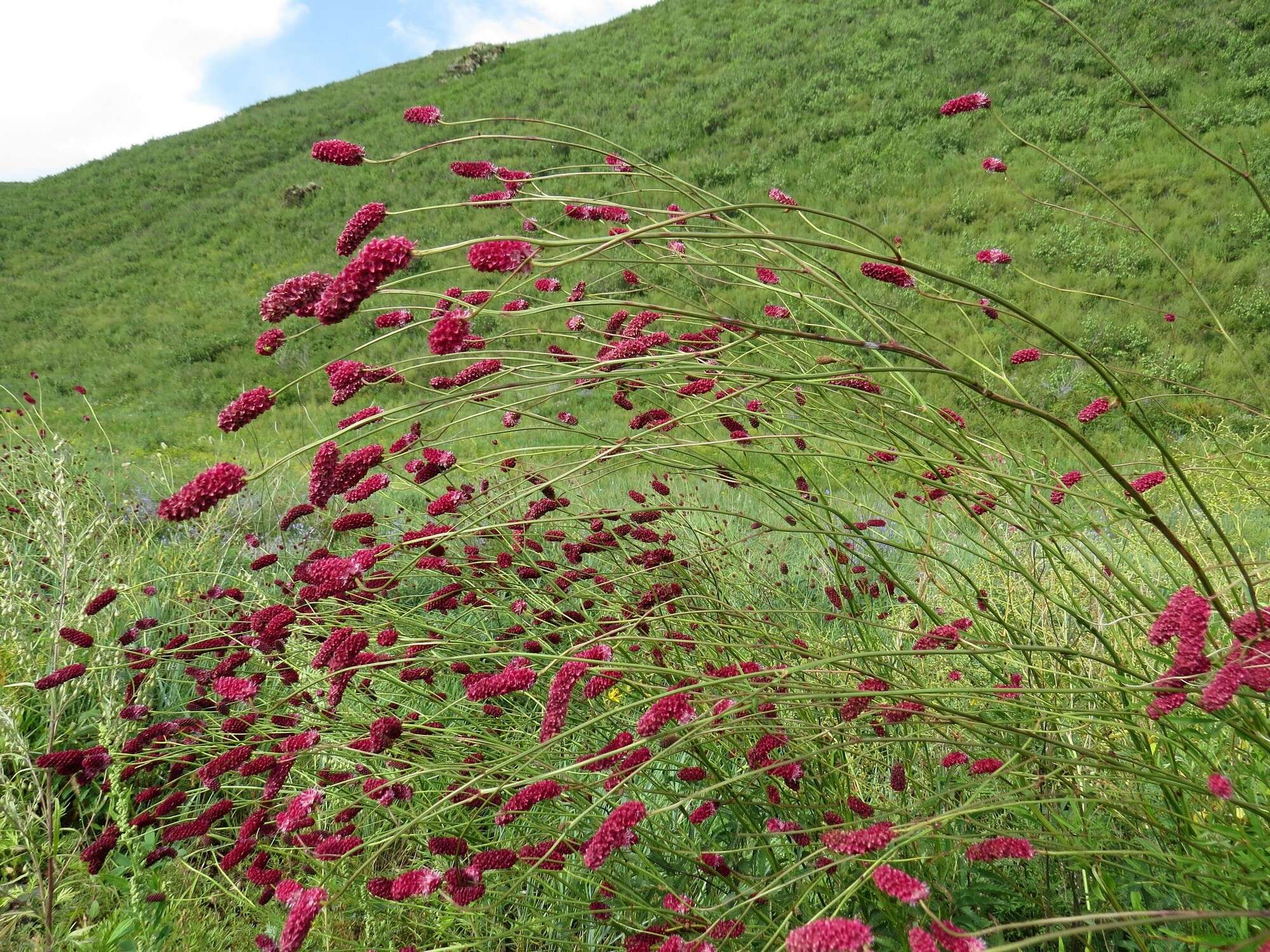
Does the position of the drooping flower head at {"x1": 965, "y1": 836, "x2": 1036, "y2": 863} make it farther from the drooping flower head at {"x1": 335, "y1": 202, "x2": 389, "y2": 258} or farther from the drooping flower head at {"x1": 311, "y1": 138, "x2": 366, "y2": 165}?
the drooping flower head at {"x1": 311, "y1": 138, "x2": 366, "y2": 165}

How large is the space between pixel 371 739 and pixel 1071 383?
809 cm

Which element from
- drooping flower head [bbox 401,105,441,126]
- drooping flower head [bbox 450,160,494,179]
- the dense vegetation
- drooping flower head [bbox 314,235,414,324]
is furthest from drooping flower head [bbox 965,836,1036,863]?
drooping flower head [bbox 401,105,441,126]

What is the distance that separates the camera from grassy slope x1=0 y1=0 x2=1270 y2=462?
383 inches

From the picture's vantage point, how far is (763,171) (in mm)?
14898

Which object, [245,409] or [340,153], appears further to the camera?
[340,153]

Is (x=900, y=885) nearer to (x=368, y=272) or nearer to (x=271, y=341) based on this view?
(x=368, y=272)

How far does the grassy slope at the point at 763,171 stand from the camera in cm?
972

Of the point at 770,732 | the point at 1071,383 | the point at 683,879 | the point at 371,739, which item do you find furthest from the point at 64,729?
the point at 1071,383

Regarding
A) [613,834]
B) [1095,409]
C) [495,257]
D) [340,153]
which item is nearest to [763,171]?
[1095,409]

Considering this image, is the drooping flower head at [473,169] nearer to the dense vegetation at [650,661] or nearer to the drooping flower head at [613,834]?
the dense vegetation at [650,661]

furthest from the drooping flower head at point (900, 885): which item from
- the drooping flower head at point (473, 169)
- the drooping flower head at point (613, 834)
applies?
the drooping flower head at point (473, 169)

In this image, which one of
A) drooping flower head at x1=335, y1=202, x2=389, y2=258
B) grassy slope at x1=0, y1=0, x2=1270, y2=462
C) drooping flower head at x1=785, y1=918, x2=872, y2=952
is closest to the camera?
drooping flower head at x1=785, y1=918, x2=872, y2=952

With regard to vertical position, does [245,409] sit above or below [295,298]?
below

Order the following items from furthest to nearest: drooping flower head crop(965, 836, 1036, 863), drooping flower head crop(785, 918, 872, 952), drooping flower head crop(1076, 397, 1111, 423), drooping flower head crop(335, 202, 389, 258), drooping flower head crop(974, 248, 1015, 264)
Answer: drooping flower head crop(974, 248, 1015, 264) → drooping flower head crop(1076, 397, 1111, 423) → drooping flower head crop(335, 202, 389, 258) → drooping flower head crop(965, 836, 1036, 863) → drooping flower head crop(785, 918, 872, 952)
